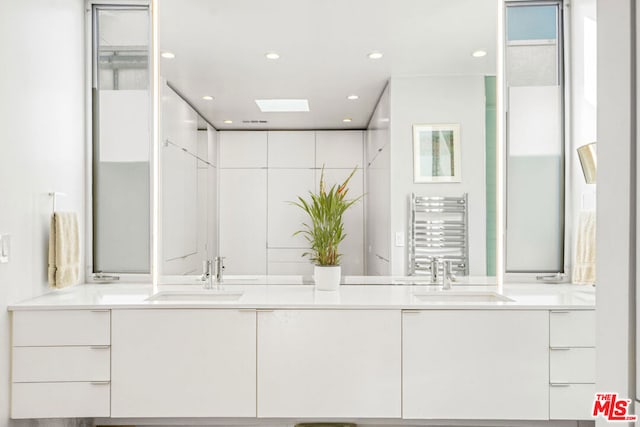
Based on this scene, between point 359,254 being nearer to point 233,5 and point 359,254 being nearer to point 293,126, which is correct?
point 293,126

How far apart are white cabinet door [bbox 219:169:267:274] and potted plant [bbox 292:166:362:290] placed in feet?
0.71

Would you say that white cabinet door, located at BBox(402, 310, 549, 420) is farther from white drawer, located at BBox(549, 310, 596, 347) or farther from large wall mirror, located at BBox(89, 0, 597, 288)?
large wall mirror, located at BBox(89, 0, 597, 288)

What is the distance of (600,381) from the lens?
55cm

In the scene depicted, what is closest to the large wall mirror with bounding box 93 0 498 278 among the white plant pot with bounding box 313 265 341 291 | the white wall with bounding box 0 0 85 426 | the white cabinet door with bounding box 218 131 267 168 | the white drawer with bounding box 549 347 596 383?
the white cabinet door with bounding box 218 131 267 168

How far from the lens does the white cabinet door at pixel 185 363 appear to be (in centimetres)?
194

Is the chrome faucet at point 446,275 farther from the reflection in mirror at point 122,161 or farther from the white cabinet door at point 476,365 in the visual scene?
the reflection in mirror at point 122,161

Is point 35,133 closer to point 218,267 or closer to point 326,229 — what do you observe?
point 218,267

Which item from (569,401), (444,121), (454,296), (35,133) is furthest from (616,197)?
(35,133)

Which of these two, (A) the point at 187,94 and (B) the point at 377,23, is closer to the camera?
(B) the point at 377,23

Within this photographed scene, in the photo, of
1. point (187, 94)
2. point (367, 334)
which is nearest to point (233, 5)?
point (187, 94)

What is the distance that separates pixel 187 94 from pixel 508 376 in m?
2.28

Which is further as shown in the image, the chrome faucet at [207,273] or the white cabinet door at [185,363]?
the chrome faucet at [207,273]

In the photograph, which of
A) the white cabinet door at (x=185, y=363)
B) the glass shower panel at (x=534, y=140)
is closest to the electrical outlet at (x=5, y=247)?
the white cabinet door at (x=185, y=363)

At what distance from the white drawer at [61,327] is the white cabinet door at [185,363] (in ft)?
0.20
